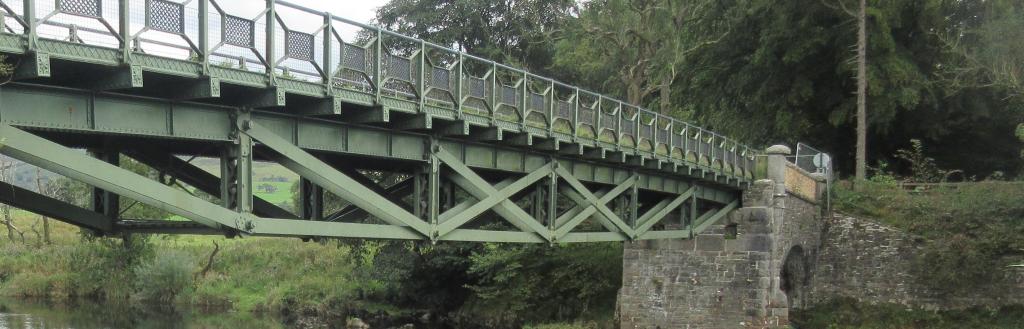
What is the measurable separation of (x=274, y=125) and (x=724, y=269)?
14.5 meters

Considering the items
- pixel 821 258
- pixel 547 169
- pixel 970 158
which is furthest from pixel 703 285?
pixel 970 158

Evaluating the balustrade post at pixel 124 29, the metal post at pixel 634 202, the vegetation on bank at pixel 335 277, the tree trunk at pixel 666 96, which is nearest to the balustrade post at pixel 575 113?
the metal post at pixel 634 202

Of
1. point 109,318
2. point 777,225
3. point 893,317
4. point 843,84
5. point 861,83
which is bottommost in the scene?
point 109,318

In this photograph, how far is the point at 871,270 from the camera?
25.8 meters

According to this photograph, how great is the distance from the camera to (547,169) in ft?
53.1

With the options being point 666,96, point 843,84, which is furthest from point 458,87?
point 666,96

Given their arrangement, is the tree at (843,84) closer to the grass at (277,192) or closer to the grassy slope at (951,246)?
the grassy slope at (951,246)

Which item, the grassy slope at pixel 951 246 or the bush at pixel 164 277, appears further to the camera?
the bush at pixel 164 277

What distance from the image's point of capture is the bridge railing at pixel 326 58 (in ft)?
28.2

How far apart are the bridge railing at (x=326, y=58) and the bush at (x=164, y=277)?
25.6 meters

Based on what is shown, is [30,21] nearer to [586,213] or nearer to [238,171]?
[238,171]

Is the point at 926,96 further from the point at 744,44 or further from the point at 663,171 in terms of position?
→ the point at 663,171

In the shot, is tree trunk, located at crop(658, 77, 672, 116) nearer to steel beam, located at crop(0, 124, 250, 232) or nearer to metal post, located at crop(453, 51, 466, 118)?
metal post, located at crop(453, 51, 466, 118)

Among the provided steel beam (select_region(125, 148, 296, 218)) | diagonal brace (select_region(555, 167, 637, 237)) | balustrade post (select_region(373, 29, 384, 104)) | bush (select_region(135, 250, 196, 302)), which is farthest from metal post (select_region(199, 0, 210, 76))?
bush (select_region(135, 250, 196, 302))
